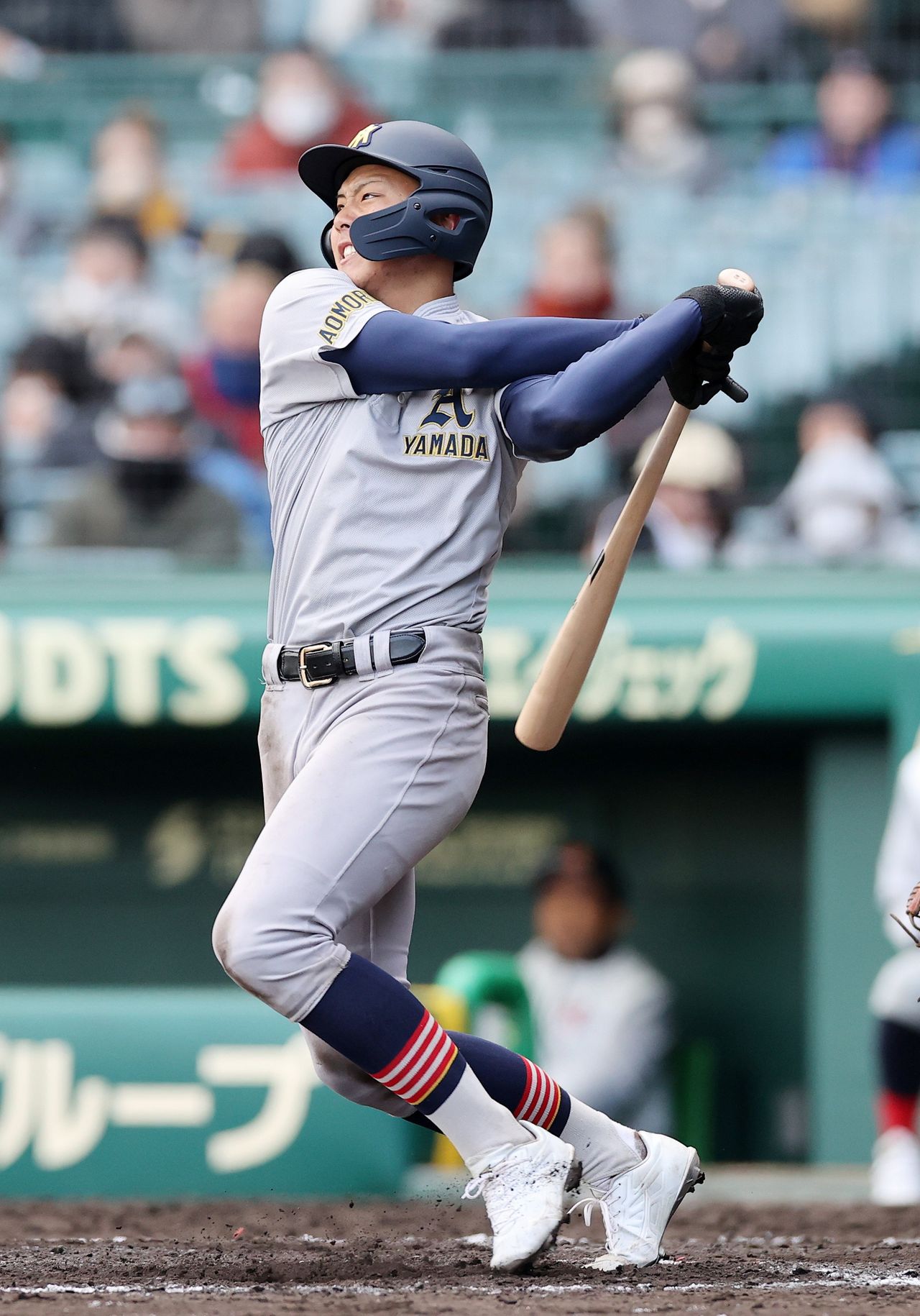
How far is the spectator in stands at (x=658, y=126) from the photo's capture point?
24.5 feet

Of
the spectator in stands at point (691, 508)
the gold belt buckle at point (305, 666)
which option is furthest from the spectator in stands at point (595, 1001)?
the gold belt buckle at point (305, 666)

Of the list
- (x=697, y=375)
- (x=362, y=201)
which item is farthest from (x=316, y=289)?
(x=697, y=375)

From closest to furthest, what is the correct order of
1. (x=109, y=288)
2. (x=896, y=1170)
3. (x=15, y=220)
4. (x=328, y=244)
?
(x=328, y=244) → (x=896, y=1170) → (x=109, y=288) → (x=15, y=220)

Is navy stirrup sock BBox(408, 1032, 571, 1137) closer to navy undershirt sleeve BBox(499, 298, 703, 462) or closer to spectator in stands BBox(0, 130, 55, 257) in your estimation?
navy undershirt sleeve BBox(499, 298, 703, 462)

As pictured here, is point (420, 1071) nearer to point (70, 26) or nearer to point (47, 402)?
point (47, 402)

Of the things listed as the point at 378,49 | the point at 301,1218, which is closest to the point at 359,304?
the point at 301,1218

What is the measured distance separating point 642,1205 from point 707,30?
581cm

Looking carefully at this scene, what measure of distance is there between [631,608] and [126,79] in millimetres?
3438

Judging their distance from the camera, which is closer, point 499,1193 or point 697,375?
point 499,1193

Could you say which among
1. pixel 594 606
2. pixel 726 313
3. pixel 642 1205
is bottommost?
pixel 642 1205

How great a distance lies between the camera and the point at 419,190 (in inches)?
129

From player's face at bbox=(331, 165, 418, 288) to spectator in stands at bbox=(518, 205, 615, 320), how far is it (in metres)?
3.50

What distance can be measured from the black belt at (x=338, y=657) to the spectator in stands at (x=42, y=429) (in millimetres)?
3708

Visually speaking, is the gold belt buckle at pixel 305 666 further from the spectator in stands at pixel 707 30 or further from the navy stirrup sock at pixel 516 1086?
the spectator in stands at pixel 707 30
